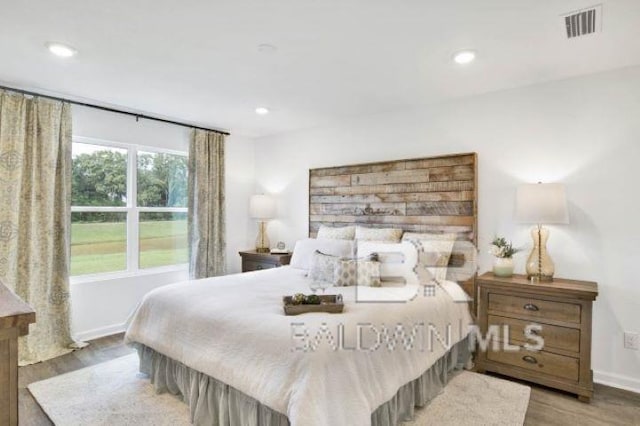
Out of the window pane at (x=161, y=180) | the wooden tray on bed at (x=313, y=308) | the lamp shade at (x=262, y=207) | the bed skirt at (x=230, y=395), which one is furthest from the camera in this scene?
the lamp shade at (x=262, y=207)

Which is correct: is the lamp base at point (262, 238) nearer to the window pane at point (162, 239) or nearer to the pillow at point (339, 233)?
the window pane at point (162, 239)

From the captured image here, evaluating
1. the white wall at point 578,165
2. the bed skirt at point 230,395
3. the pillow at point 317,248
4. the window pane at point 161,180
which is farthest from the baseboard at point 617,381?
the window pane at point 161,180

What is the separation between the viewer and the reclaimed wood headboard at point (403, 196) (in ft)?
10.9

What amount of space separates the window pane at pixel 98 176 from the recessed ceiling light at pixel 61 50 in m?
1.38

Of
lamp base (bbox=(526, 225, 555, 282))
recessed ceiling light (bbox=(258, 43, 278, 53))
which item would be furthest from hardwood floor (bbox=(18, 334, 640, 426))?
recessed ceiling light (bbox=(258, 43, 278, 53))

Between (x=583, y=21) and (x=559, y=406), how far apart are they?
243cm

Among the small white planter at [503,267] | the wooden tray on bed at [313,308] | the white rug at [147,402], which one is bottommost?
the white rug at [147,402]

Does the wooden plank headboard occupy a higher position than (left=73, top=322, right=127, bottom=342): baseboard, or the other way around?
the wooden plank headboard

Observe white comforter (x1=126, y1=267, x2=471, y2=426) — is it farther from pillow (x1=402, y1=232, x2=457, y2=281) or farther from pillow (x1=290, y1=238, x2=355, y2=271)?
pillow (x1=290, y1=238, x2=355, y2=271)

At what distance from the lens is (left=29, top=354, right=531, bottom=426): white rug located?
222cm

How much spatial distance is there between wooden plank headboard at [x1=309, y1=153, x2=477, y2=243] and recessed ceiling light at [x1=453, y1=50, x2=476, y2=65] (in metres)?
0.99

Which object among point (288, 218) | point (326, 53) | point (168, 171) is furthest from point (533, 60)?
point (168, 171)

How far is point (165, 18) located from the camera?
2.03m

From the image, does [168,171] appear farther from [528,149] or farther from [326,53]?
[528,149]
